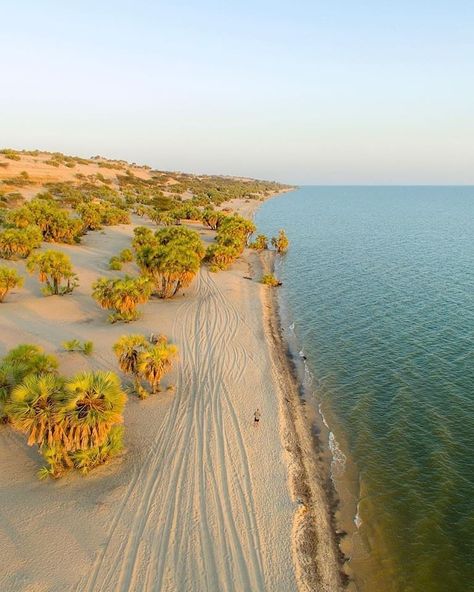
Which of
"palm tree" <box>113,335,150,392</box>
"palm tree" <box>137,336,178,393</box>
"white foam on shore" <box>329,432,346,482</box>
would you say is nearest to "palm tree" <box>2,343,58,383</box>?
"palm tree" <box>113,335,150,392</box>

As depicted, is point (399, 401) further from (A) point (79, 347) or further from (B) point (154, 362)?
(A) point (79, 347)

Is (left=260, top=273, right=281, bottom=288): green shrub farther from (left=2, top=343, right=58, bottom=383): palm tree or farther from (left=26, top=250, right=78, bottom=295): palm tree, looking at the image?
(left=2, top=343, right=58, bottom=383): palm tree

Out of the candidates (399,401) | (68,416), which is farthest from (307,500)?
(399,401)

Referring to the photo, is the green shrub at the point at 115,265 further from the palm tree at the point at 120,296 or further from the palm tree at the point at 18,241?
the palm tree at the point at 120,296

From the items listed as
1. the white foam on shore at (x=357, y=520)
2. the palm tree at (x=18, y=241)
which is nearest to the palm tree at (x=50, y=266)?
the palm tree at (x=18, y=241)

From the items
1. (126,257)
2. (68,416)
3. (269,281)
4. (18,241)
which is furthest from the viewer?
(126,257)

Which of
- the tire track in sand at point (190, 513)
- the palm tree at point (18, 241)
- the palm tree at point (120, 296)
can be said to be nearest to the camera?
the tire track in sand at point (190, 513)

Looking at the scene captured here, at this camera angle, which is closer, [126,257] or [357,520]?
[357,520]
